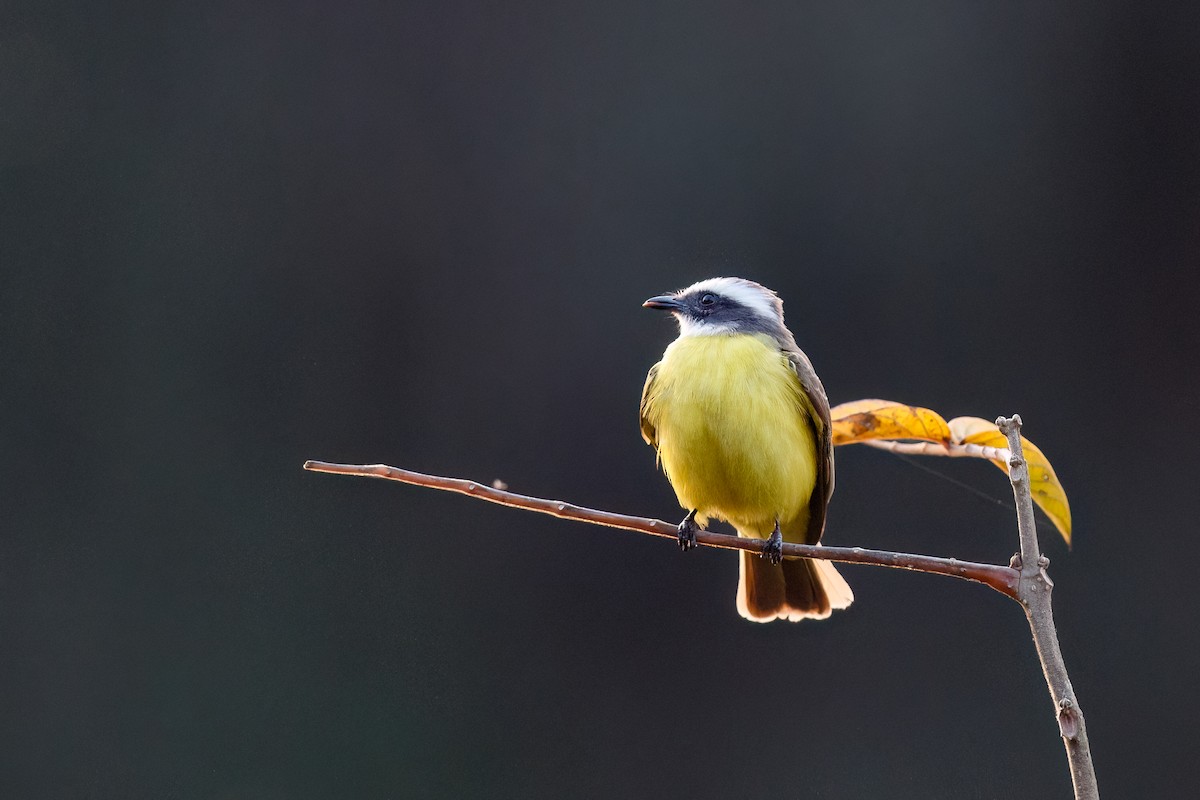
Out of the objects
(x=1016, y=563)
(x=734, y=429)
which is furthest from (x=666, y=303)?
(x=1016, y=563)

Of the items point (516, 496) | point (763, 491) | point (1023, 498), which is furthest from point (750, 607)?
point (1023, 498)

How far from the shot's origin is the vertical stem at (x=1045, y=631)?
0.77 meters

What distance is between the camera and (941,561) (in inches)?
38.1

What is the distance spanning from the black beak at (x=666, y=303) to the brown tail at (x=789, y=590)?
520mm

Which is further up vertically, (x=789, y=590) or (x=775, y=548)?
(x=775, y=548)

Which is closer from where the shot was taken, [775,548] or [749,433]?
[775,548]

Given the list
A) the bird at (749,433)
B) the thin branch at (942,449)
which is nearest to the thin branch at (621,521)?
the thin branch at (942,449)

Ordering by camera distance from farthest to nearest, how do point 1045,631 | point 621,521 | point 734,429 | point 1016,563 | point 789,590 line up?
point 789,590
point 734,429
point 621,521
point 1016,563
point 1045,631

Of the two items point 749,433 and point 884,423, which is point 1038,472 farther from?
point 749,433

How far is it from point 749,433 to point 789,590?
0.41 metres

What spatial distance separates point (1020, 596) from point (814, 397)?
1.25 metres

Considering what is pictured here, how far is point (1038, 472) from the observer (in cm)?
128

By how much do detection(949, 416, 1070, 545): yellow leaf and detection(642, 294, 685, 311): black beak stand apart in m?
0.97

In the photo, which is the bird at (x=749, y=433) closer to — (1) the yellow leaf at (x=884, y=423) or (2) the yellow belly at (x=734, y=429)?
(2) the yellow belly at (x=734, y=429)
